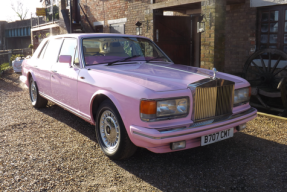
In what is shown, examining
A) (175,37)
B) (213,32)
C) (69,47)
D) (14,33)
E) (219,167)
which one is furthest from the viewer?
(14,33)

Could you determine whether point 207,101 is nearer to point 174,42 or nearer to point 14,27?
point 174,42

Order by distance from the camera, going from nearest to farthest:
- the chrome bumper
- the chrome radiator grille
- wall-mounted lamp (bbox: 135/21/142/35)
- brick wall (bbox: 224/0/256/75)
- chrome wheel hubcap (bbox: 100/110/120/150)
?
1. the chrome bumper
2. the chrome radiator grille
3. chrome wheel hubcap (bbox: 100/110/120/150)
4. brick wall (bbox: 224/0/256/75)
5. wall-mounted lamp (bbox: 135/21/142/35)

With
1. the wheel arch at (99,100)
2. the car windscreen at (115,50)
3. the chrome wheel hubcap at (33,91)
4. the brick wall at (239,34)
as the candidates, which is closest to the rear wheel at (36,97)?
the chrome wheel hubcap at (33,91)

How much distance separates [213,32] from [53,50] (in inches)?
154

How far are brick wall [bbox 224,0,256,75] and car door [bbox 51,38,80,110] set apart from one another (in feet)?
15.7

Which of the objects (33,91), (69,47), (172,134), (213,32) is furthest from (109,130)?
(213,32)

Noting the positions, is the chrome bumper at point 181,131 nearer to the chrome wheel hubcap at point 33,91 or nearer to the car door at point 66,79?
the car door at point 66,79

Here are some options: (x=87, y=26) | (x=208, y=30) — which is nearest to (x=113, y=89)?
(x=208, y=30)

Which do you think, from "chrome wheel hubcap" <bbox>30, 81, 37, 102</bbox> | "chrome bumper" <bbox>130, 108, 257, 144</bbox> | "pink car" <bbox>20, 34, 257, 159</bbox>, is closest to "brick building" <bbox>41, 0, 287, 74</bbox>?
"pink car" <bbox>20, 34, 257, 159</bbox>

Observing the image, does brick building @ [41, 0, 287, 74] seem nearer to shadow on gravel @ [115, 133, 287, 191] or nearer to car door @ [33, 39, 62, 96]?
shadow on gravel @ [115, 133, 287, 191]

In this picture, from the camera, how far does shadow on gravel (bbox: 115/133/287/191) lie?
2.96 metres

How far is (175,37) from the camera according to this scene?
9500 millimetres

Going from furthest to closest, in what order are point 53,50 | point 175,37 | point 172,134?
point 175,37 → point 53,50 → point 172,134

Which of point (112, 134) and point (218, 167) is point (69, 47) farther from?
point (218, 167)
